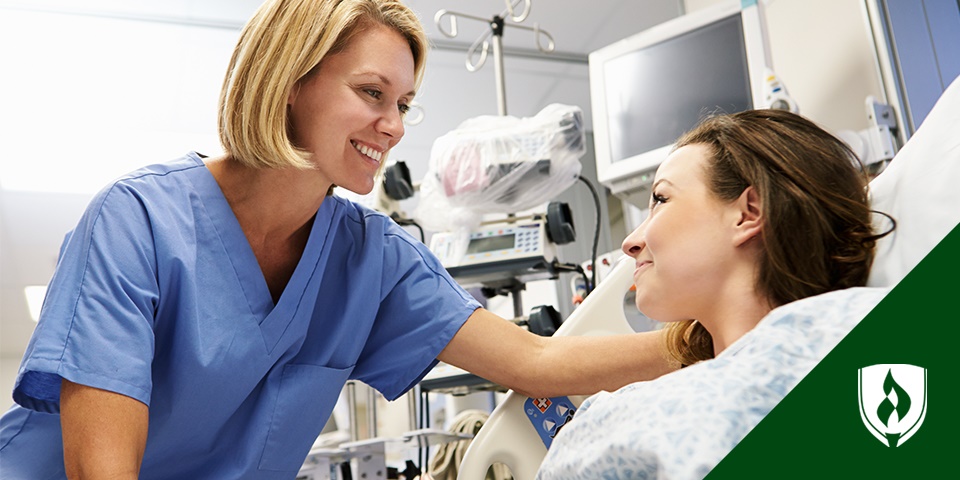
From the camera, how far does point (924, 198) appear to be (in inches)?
37.8

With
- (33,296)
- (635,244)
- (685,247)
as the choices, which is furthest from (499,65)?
(33,296)

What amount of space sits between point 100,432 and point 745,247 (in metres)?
0.81

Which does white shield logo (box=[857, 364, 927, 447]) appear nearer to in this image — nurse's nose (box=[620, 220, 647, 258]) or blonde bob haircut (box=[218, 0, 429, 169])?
nurse's nose (box=[620, 220, 647, 258])

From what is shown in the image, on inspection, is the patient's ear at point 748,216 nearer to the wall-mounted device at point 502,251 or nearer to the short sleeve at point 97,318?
the short sleeve at point 97,318

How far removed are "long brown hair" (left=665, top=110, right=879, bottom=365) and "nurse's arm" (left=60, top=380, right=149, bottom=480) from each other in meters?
0.78

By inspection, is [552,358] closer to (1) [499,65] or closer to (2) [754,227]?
(2) [754,227]

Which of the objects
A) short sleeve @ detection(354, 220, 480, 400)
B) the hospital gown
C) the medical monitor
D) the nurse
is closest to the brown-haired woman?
the hospital gown

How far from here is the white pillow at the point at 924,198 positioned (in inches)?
36.7

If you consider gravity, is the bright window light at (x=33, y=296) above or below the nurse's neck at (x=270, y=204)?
above

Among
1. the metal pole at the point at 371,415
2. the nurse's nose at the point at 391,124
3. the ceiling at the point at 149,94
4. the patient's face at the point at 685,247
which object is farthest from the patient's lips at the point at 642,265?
the ceiling at the point at 149,94

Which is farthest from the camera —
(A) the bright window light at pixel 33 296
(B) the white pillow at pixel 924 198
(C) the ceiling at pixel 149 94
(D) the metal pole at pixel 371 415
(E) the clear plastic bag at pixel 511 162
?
(A) the bright window light at pixel 33 296

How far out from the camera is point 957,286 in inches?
23.1

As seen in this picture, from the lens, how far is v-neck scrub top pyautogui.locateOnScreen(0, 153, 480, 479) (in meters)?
1.05

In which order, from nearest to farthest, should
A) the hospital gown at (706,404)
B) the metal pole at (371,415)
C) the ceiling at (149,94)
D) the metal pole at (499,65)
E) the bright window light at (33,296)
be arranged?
the hospital gown at (706,404) < the metal pole at (371,415) < the metal pole at (499,65) < the ceiling at (149,94) < the bright window light at (33,296)
